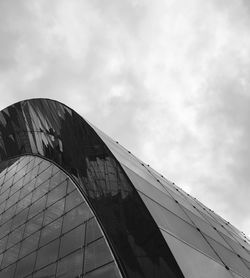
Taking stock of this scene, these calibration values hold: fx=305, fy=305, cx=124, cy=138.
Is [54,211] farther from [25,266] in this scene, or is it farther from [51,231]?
[25,266]

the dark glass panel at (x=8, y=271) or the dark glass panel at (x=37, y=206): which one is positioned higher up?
the dark glass panel at (x=37, y=206)

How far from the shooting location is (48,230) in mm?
10758

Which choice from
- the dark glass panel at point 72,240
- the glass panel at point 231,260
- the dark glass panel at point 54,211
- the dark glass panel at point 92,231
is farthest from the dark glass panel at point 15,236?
the glass panel at point 231,260

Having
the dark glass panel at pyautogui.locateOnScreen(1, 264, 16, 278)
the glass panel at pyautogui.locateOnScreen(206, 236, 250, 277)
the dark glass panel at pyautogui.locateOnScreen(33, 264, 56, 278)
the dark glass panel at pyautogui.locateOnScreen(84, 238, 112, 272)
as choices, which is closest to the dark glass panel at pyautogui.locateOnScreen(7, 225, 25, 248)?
the dark glass panel at pyautogui.locateOnScreen(1, 264, 16, 278)

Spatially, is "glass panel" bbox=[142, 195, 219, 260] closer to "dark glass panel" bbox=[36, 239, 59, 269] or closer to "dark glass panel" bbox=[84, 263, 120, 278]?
"dark glass panel" bbox=[84, 263, 120, 278]

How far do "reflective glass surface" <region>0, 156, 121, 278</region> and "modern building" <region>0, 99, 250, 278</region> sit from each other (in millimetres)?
36

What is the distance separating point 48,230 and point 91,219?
226cm

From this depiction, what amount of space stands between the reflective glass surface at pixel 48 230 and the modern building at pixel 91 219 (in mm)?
36

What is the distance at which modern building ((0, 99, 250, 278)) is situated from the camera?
7133mm

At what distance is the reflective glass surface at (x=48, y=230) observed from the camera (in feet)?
28.0

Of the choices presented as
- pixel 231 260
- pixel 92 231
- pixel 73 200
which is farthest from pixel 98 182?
pixel 231 260

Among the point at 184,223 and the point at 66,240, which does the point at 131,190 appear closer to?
the point at 184,223

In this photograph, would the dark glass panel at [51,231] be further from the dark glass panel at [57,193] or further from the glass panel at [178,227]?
the glass panel at [178,227]

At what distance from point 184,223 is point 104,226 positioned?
7.68ft
